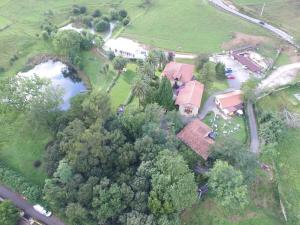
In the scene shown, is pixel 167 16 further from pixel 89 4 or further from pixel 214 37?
pixel 89 4

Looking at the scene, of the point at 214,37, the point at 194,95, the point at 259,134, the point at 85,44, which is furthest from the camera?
the point at 214,37

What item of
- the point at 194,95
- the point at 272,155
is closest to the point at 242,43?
the point at 194,95

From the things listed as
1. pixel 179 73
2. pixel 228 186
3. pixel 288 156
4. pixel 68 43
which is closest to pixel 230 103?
pixel 179 73

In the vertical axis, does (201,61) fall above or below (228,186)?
below

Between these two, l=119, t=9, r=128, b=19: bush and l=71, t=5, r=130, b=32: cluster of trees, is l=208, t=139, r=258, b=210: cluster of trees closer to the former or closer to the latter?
l=71, t=5, r=130, b=32: cluster of trees

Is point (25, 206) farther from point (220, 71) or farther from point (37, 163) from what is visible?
point (220, 71)

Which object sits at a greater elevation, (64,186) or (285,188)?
(64,186)
